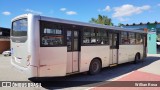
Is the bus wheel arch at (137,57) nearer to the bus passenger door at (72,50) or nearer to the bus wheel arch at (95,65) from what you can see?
the bus wheel arch at (95,65)

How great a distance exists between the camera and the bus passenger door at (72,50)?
8695mm

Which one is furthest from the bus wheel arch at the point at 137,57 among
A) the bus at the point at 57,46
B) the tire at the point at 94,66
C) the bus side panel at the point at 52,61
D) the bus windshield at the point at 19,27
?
the bus windshield at the point at 19,27

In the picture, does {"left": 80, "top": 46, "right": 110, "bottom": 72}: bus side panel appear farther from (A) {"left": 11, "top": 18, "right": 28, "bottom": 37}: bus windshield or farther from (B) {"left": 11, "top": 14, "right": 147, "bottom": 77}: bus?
(A) {"left": 11, "top": 18, "right": 28, "bottom": 37}: bus windshield

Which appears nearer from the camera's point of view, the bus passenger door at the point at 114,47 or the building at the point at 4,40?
the bus passenger door at the point at 114,47

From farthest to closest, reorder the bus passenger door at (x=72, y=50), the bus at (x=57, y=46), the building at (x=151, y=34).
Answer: the building at (x=151, y=34), the bus passenger door at (x=72, y=50), the bus at (x=57, y=46)

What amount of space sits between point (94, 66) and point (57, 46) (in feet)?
11.0

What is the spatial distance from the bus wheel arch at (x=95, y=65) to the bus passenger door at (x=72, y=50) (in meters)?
1.38

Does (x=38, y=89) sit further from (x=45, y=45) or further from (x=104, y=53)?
(x=104, y=53)

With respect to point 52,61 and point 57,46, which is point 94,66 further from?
point 52,61

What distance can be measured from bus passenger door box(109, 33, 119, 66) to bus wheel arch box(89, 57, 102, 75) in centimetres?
141

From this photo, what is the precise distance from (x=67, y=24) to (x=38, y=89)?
303 centimetres

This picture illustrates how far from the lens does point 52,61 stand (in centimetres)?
775

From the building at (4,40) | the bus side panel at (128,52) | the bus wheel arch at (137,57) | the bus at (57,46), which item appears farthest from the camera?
the building at (4,40)

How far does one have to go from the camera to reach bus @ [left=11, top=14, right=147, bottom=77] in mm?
7289
